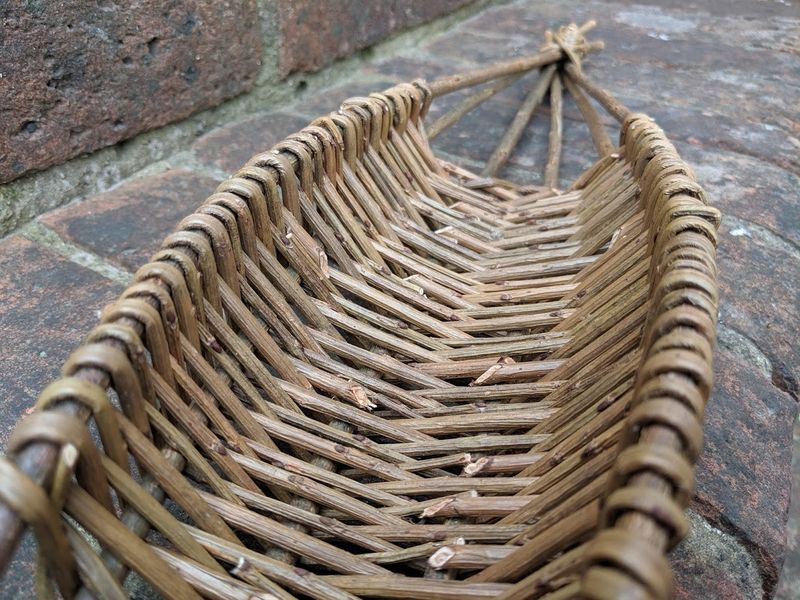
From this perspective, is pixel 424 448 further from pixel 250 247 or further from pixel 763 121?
pixel 763 121

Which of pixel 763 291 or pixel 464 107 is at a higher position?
pixel 464 107

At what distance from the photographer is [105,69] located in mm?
989

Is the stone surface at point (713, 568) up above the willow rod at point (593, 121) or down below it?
below

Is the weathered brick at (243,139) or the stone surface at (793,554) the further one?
the weathered brick at (243,139)

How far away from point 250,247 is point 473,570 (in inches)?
14.6

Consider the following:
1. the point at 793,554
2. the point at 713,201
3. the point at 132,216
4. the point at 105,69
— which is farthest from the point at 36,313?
the point at 793,554

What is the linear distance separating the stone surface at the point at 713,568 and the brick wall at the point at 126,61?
95cm

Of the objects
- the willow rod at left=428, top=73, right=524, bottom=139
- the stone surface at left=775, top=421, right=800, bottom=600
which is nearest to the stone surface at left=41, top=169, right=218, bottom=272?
the willow rod at left=428, top=73, right=524, bottom=139

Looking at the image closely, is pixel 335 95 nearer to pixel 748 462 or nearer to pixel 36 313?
pixel 36 313

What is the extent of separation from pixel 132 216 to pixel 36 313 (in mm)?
Result: 243

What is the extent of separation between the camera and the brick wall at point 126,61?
886 mm

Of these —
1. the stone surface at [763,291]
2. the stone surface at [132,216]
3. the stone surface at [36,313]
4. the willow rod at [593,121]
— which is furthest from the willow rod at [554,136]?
the stone surface at [36,313]

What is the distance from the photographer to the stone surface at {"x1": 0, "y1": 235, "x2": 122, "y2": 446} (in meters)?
0.68

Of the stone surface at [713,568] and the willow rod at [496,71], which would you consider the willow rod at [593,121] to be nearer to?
the willow rod at [496,71]
